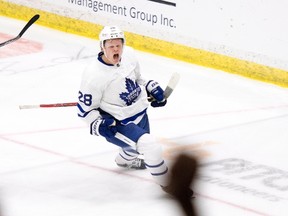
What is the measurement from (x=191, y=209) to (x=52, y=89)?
4316mm

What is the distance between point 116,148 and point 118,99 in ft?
2.70

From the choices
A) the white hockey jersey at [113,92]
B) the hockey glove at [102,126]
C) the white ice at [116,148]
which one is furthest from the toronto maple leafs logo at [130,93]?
the white ice at [116,148]

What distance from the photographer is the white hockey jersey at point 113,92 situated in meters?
2.93

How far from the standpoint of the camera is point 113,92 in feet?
9.78

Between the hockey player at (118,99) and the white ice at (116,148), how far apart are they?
194mm

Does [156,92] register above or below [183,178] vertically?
above

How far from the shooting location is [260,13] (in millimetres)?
4609

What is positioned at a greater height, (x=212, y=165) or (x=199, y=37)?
(x=199, y=37)

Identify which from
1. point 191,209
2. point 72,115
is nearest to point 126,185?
point 72,115

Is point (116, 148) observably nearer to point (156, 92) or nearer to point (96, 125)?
point (156, 92)

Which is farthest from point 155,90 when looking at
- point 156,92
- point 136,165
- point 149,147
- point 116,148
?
point 116,148

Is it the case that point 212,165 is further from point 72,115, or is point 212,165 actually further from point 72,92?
point 72,92

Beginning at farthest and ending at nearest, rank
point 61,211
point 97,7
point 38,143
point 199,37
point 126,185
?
point 97,7, point 199,37, point 38,143, point 126,185, point 61,211

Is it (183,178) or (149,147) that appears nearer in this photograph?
(183,178)
